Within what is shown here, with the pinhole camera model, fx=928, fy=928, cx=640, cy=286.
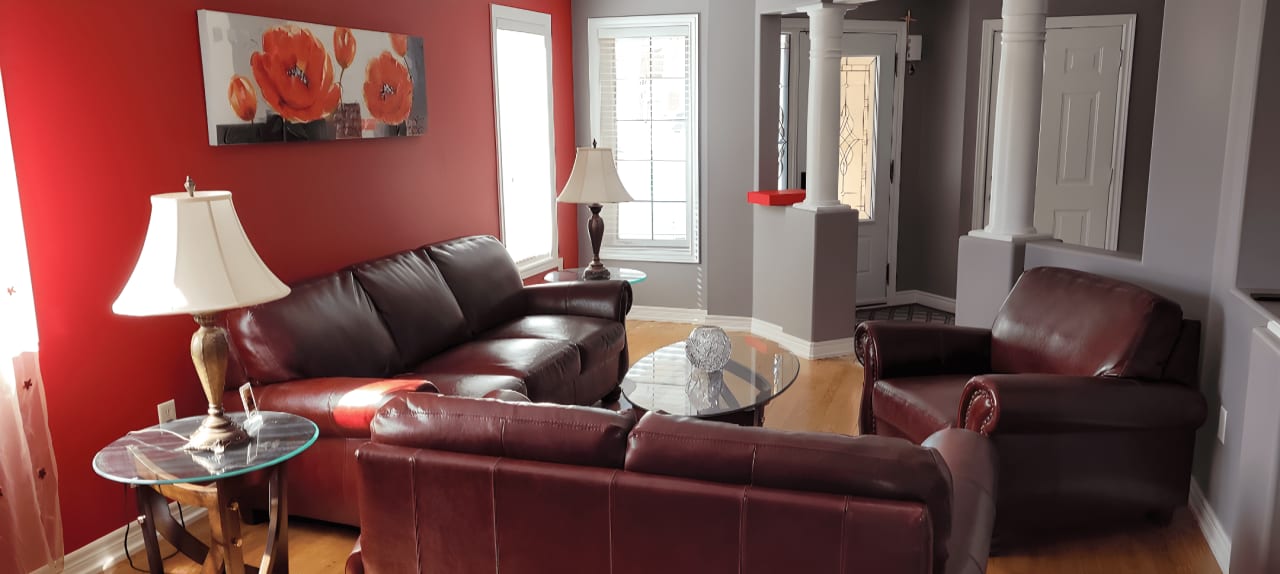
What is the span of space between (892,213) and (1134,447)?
385cm

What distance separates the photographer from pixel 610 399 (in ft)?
15.7

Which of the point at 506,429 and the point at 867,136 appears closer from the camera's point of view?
the point at 506,429

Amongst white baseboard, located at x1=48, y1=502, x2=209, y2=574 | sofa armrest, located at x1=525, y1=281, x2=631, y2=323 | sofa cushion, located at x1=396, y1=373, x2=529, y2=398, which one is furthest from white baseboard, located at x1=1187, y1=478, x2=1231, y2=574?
white baseboard, located at x1=48, y1=502, x2=209, y2=574

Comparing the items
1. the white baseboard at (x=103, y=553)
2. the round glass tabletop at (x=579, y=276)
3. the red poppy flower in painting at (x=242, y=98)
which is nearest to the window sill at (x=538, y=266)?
the round glass tabletop at (x=579, y=276)

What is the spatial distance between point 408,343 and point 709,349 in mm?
1307

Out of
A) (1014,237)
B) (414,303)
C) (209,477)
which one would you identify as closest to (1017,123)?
(1014,237)

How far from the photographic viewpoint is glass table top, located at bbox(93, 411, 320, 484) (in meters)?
2.32

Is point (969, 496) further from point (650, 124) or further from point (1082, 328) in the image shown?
point (650, 124)

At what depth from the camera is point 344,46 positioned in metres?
4.11

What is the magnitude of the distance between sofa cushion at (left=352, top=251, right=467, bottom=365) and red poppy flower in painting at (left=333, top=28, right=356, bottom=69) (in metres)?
0.90

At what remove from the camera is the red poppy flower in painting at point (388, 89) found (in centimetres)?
430

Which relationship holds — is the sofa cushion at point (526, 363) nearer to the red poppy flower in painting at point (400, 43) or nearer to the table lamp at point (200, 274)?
the table lamp at point (200, 274)

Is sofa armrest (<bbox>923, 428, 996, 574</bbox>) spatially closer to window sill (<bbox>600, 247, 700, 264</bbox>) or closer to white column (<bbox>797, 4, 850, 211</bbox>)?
white column (<bbox>797, 4, 850, 211</bbox>)

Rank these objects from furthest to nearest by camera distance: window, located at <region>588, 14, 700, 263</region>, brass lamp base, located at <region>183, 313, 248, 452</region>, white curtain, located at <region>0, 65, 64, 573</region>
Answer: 1. window, located at <region>588, 14, 700, 263</region>
2. white curtain, located at <region>0, 65, 64, 573</region>
3. brass lamp base, located at <region>183, 313, 248, 452</region>
